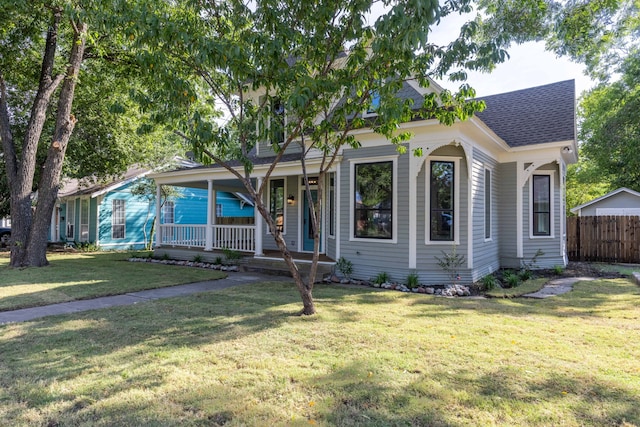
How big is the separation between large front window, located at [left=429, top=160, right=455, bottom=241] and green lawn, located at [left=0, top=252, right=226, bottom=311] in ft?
17.3

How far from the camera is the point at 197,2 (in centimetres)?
538

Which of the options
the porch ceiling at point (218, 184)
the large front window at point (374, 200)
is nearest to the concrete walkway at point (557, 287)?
the large front window at point (374, 200)

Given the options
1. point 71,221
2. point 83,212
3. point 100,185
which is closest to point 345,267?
point 100,185

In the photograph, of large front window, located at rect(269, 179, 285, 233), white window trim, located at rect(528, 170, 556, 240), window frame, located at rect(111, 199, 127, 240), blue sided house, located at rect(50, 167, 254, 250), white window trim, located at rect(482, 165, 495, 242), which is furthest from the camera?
window frame, located at rect(111, 199, 127, 240)

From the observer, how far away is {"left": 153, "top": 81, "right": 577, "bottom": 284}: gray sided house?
317 inches

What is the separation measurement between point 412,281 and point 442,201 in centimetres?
189

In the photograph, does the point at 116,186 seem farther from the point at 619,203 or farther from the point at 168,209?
the point at 619,203

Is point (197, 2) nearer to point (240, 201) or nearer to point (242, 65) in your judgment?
point (242, 65)

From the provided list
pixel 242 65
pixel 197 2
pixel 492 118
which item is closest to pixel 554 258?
pixel 492 118

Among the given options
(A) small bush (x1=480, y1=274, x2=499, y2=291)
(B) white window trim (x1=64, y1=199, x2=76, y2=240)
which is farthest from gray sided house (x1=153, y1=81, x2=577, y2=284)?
(B) white window trim (x1=64, y1=199, x2=76, y2=240)

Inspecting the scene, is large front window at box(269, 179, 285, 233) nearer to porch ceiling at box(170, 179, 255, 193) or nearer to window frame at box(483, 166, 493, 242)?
porch ceiling at box(170, 179, 255, 193)

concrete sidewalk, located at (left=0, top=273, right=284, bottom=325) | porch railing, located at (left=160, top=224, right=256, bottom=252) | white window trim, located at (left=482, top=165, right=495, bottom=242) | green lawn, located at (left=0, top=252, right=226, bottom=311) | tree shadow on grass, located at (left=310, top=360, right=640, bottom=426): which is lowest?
tree shadow on grass, located at (left=310, top=360, right=640, bottom=426)

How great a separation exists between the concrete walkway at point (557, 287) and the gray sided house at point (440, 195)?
4.12ft

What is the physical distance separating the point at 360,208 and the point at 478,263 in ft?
9.80
